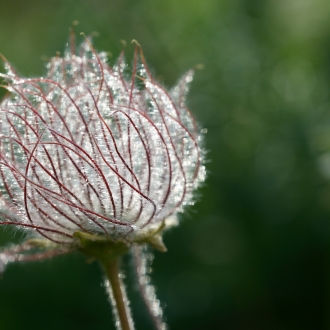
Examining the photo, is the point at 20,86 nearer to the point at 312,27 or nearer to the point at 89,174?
the point at 89,174

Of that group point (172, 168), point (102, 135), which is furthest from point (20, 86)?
point (172, 168)

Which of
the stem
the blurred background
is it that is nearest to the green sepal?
the stem

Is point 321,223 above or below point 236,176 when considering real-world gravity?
below

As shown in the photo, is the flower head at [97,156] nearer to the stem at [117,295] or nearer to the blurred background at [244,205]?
the stem at [117,295]

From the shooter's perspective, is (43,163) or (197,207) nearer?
(43,163)

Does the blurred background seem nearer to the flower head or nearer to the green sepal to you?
the flower head

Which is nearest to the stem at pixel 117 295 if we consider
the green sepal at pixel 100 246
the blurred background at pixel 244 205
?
the green sepal at pixel 100 246

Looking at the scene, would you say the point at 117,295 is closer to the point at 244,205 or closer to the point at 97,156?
the point at 97,156
